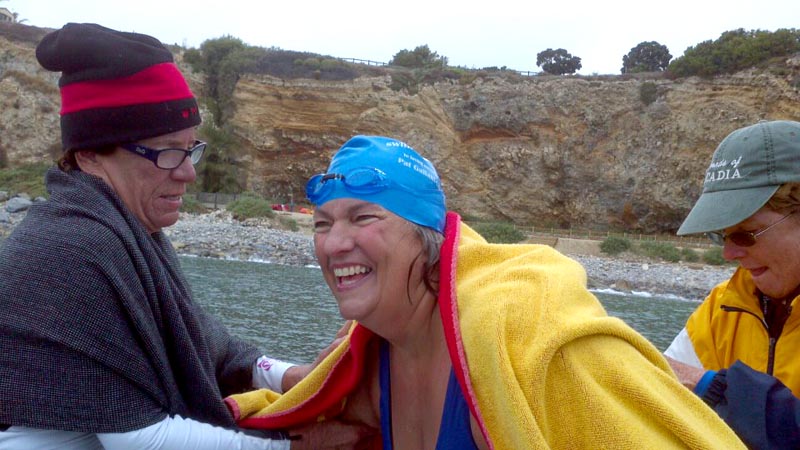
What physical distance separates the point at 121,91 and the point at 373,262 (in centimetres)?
73

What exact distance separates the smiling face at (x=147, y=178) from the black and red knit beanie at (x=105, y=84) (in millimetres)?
50

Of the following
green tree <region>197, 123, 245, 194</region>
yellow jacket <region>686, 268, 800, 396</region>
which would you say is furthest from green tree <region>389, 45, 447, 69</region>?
yellow jacket <region>686, 268, 800, 396</region>

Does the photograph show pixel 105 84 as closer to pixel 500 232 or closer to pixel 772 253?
pixel 772 253

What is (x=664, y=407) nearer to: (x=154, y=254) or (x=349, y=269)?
(x=349, y=269)

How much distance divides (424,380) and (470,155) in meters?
34.4

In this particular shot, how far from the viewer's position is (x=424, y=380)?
157cm

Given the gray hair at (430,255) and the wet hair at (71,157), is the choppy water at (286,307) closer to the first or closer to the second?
the wet hair at (71,157)

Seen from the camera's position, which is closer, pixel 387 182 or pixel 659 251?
pixel 387 182

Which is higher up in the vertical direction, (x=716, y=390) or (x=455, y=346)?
(x=455, y=346)

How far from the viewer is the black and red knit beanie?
1.60 meters

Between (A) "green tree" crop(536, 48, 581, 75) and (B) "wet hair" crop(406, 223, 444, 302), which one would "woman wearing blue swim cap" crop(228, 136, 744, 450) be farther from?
(A) "green tree" crop(536, 48, 581, 75)

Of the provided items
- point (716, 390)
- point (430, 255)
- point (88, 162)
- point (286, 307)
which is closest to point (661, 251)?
point (286, 307)

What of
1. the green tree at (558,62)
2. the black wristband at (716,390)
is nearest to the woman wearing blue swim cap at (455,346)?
the black wristband at (716,390)

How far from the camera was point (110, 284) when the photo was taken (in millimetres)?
1439
